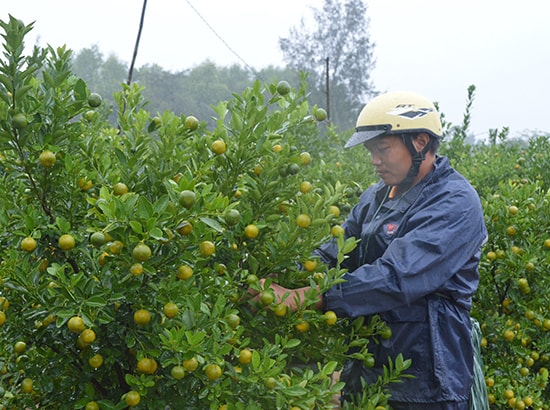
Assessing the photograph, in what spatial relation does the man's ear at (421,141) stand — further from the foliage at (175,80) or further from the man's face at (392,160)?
the foliage at (175,80)

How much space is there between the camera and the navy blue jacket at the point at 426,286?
8.43 feet

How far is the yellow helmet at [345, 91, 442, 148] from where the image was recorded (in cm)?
299

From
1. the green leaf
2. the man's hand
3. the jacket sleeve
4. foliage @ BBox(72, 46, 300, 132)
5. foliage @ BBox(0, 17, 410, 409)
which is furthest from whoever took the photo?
foliage @ BBox(72, 46, 300, 132)

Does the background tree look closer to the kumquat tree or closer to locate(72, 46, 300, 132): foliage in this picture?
locate(72, 46, 300, 132): foliage

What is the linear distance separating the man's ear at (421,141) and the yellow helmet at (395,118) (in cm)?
3

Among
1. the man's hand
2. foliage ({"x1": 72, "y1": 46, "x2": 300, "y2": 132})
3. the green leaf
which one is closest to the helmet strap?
the man's hand

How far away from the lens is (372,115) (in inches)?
120

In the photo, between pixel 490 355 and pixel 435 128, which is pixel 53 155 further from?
pixel 490 355

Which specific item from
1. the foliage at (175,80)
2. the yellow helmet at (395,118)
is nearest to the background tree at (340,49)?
the foliage at (175,80)

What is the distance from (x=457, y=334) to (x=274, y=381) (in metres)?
1.07

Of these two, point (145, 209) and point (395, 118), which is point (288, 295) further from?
point (395, 118)

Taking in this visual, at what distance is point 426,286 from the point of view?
2604mm

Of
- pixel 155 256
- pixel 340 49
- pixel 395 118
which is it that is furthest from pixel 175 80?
pixel 155 256

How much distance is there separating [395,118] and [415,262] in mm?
782
